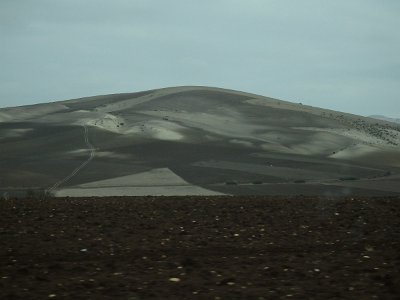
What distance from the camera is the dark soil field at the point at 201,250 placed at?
714 centimetres

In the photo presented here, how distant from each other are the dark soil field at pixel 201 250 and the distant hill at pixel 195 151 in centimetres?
2355

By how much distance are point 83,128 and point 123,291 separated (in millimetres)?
77121

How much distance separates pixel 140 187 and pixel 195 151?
23.1m

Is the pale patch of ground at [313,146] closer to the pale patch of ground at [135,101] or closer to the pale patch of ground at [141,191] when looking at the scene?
the pale patch of ground at [141,191]

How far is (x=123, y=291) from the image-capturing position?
700 cm

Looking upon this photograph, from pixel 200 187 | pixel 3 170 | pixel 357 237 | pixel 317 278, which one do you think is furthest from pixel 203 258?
pixel 3 170

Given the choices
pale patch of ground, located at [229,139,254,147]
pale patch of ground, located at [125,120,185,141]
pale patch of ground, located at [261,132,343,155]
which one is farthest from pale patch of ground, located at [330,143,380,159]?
pale patch of ground, located at [125,120,185,141]

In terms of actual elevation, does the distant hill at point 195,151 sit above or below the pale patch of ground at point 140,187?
above

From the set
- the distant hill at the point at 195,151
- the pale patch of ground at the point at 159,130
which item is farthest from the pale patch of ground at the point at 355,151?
the pale patch of ground at the point at 159,130

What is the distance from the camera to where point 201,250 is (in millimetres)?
9477

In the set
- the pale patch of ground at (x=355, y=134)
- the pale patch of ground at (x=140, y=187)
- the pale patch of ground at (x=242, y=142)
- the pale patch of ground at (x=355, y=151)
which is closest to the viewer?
the pale patch of ground at (x=140, y=187)

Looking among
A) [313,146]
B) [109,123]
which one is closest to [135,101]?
[109,123]

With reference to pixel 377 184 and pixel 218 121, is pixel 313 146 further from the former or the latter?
pixel 377 184

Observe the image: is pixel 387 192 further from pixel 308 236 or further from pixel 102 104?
pixel 102 104
